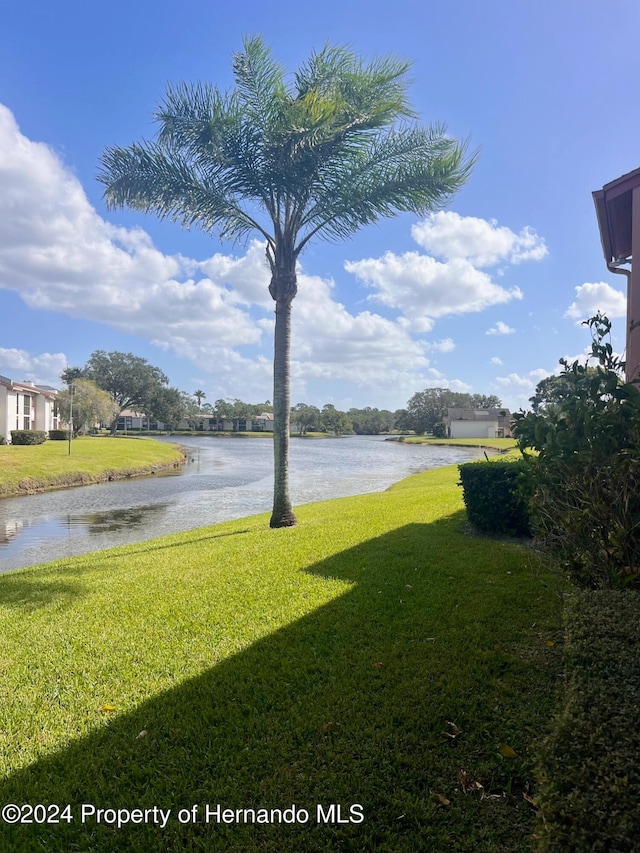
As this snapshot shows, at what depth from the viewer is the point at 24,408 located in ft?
116

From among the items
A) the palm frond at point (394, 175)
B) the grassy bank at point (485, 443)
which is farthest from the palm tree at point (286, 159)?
the grassy bank at point (485, 443)

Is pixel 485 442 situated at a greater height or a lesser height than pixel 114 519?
greater

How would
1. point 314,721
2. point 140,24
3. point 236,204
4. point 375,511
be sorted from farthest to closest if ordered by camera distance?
point 375,511 < point 236,204 < point 140,24 < point 314,721

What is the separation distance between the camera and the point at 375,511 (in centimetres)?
1020

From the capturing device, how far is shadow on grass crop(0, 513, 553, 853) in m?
2.05

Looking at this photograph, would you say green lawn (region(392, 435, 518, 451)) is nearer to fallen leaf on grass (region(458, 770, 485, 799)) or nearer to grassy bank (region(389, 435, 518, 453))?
grassy bank (region(389, 435, 518, 453))

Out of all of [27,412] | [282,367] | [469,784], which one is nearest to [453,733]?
[469,784]

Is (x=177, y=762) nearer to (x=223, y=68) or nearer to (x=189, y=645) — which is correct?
(x=189, y=645)

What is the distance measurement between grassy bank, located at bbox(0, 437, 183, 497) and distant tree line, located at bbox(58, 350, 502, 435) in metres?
11.3

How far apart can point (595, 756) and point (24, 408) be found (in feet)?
135

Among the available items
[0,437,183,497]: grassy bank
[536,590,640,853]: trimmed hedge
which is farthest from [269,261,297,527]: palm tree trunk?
[0,437,183,497]: grassy bank

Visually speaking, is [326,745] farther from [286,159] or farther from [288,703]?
[286,159]

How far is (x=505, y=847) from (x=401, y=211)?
30.9ft

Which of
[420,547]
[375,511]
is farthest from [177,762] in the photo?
[375,511]
